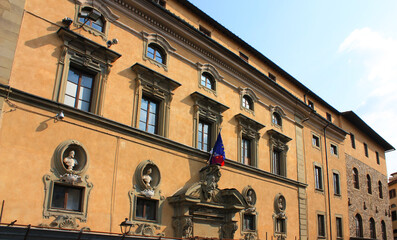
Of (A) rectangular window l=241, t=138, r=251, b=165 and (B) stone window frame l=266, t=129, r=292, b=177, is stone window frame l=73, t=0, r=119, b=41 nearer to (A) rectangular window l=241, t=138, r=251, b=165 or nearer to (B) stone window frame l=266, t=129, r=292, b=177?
(A) rectangular window l=241, t=138, r=251, b=165

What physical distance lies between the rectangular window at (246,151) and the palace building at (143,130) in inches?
4.5

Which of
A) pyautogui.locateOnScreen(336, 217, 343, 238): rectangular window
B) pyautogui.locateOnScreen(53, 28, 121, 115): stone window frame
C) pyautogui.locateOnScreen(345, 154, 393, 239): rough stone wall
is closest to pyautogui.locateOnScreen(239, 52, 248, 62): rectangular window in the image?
pyautogui.locateOnScreen(53, 28, 121, 115): stone window frame

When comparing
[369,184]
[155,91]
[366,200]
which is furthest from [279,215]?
[369,184]

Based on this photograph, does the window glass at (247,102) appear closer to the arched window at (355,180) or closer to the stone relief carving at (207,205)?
the stone relief carving at (207,205)

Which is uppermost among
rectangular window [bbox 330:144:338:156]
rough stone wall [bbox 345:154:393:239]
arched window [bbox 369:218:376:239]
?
rectangular window [bbox 330:144:338:156]

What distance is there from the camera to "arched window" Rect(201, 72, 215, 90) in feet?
61.2

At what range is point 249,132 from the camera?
66.3ft

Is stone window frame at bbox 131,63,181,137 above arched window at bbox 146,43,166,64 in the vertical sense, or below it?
below

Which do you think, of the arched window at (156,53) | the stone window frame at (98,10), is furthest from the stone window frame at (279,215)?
the stone window frame at (98,10)

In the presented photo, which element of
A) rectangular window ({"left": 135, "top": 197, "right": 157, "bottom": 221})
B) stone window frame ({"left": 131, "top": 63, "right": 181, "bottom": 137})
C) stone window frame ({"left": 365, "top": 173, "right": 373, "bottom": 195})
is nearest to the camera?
rectangular window ({"left": 135, "top": 197, "right": 157, "bottom": 221})

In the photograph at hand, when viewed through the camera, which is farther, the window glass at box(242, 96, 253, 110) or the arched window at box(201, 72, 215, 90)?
the window glass at box(242, 96, 253, 110)

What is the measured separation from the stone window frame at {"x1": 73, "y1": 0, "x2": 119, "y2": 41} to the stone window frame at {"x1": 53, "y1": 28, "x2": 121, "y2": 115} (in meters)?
0.74

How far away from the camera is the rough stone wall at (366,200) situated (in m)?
29.5

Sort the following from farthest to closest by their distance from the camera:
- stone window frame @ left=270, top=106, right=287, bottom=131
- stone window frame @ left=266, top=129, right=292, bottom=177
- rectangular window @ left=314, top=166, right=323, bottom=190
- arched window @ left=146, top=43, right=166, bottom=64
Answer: rectangular window @ left=314, top=166, right=323, bottom=190 < stone window frame @ left=270, top=106, right=287, bottom=131 < stone window frame @ left=266, top=129, right=292, bottom=177 < arched window @ left=146, top=43, right=166, bottom=64
